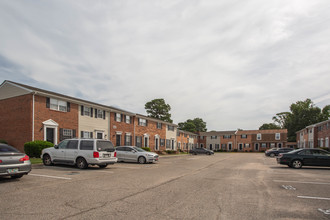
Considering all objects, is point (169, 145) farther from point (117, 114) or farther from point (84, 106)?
point (84, 106)

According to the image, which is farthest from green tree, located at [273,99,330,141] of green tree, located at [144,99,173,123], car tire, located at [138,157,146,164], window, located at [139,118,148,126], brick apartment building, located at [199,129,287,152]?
car tire, located at [138,157,146,164]

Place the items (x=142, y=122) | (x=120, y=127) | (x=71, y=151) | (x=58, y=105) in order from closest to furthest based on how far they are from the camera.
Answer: (x=71, y=151), (x=58, y=105), (x=120, y=127), (x=142, y=122)

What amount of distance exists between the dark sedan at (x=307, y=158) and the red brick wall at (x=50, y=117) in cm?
1948

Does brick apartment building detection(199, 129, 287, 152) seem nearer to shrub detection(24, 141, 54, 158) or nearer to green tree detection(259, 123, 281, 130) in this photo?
green tree detection(259, 123, 281, 130)

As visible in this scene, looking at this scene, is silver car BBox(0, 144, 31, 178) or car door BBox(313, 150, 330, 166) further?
car door BBox(313, 150, 330, 166)

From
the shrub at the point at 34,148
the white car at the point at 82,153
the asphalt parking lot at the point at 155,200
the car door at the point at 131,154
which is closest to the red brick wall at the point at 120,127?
the car door at the point at 131,154

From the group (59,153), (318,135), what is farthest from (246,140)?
(59,153)

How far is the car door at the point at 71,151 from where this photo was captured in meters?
14.4

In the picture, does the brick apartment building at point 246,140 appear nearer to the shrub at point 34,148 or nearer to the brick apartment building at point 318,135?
the brick apartment building at point 318,135

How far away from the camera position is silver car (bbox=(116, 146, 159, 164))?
64.1 ft

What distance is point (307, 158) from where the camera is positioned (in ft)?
57.0

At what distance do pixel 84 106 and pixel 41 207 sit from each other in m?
21.8

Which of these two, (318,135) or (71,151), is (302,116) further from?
(71,151)

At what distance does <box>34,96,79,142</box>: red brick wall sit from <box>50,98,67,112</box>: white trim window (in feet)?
1.18
